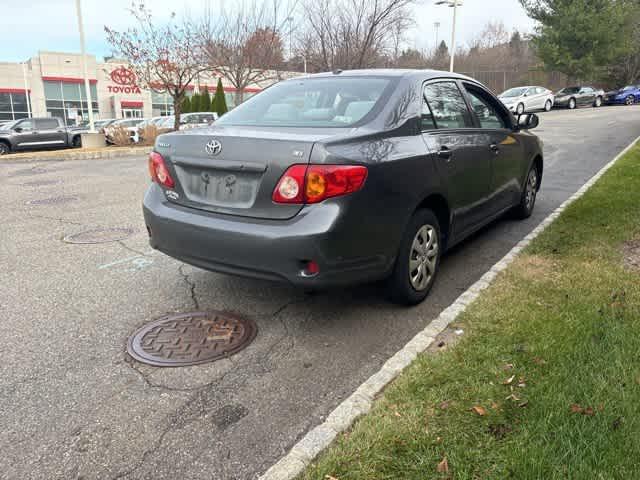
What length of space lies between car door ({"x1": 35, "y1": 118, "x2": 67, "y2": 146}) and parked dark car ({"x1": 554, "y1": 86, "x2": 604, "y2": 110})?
3074cm

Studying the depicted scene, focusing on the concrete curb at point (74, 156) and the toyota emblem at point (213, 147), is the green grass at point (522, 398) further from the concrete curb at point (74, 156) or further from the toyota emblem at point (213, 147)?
the concrete curb at point (74, 156)

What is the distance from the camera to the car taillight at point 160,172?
12.2 ft

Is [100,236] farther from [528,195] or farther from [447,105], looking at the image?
[528,195]

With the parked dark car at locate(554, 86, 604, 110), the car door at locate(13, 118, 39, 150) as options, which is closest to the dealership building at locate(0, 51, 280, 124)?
the parked dark car at locate(554, 86, 604, 110)

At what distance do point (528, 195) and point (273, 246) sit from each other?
448cm

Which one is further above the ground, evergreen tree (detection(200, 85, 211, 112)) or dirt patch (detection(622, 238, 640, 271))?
evergreen tree (detection(200, 85, 211, 112))

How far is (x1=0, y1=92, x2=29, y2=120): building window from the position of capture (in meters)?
48.1

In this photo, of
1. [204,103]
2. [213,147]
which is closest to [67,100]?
[204,103]

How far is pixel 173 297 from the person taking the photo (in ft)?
13.8

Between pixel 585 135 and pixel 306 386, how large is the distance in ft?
57.6

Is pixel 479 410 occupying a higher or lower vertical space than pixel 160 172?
lower

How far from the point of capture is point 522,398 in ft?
8.54

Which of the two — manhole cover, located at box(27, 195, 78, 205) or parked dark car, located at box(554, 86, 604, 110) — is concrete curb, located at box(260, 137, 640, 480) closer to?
manhole cover, located at box(27, 195, 78, 205)

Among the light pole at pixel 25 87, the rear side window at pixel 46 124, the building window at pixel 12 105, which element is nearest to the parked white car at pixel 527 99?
the rear side window at pixel 46 124
